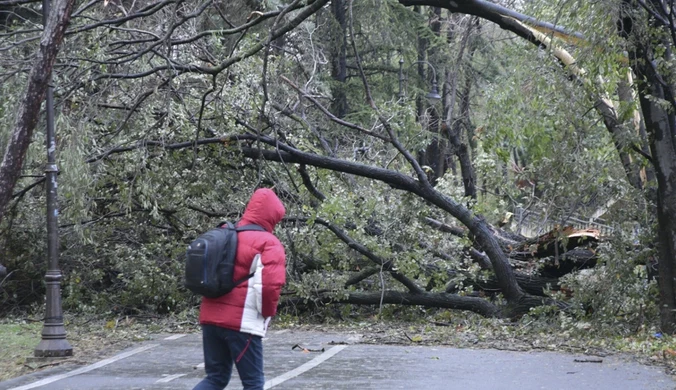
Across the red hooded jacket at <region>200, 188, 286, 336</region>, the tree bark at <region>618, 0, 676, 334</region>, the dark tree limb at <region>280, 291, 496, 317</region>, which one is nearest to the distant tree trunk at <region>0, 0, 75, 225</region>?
the red hooded jacket at <region>200, 188, 286, 336</region>

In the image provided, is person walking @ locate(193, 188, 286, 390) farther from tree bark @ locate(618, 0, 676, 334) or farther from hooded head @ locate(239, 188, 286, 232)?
tree bark @ locate(618, 0, 676, 334)

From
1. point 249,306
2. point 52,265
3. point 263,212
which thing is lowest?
point 249,306

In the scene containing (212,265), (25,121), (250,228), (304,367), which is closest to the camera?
(212,265)

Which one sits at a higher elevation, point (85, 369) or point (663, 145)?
point (663, 145)

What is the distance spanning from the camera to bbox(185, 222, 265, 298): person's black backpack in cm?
593

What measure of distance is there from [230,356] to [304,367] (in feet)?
11.3

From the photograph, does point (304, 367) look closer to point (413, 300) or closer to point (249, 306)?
point (249, 306)

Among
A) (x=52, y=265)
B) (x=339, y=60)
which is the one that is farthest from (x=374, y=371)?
(x=339, y=60)

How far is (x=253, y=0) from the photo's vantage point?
74.7 feet

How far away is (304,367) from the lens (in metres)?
9.60

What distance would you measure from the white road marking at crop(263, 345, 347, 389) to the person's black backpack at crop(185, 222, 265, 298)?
261cm

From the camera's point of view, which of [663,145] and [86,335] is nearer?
[663,145]

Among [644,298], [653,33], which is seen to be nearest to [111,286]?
[644,298]

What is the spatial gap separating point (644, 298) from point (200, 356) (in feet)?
21.1
